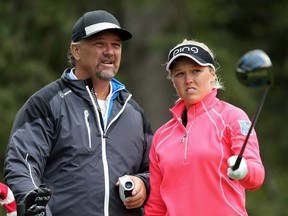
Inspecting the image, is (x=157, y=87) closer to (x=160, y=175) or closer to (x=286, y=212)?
(x=286, y=212)

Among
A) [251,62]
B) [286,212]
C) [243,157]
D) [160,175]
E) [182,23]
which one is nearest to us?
[251,62]

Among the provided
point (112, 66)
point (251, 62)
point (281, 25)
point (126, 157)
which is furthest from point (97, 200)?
point (281, 25)

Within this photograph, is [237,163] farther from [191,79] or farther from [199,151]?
[191,79]

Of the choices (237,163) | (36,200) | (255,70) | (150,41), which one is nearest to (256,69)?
(255,70)

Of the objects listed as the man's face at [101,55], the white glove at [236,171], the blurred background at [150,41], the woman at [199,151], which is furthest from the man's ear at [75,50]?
the blurred background at [150,41]

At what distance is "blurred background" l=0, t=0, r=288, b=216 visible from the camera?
15.3 m

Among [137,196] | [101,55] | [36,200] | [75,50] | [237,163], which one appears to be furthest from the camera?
[75,50]

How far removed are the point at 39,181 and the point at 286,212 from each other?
11.0 m

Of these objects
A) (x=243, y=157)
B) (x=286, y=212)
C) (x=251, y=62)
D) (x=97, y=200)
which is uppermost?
(x=251, y=62)

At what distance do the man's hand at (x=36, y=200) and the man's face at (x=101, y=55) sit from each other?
3.87 ft

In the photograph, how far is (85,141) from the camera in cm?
671

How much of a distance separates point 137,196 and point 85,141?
0.48 meters

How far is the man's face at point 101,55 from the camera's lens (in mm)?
6953

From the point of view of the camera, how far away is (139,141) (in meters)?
6.98
